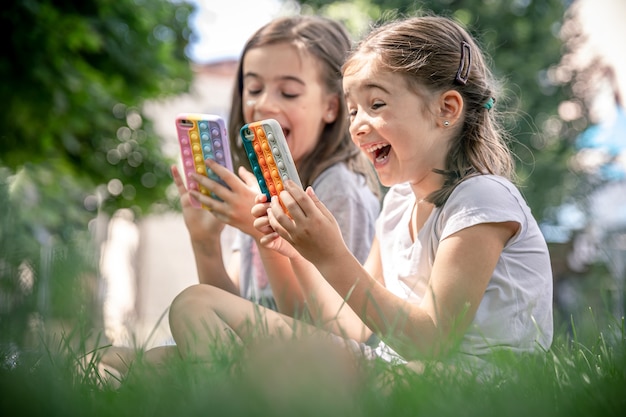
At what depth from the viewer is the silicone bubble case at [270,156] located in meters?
1.75

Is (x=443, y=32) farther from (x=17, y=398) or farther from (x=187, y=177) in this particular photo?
(x=17, y=398)

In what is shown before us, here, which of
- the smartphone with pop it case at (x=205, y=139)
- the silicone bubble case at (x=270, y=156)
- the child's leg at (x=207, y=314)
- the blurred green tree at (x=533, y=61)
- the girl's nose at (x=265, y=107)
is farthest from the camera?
the blurred green tree at (x=533, y=61)

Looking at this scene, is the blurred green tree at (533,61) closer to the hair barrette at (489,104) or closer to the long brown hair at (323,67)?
the long brown hair at (323,67)

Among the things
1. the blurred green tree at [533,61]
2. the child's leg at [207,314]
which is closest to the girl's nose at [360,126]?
the child's leg at [207,314]

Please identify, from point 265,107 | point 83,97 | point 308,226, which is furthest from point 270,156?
point 83,97

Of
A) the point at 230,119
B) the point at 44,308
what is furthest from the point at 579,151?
the point at 44,308

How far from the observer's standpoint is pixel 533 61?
1449 cm

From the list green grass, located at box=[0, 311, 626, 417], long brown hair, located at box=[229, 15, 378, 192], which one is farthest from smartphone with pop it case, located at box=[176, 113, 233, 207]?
green grass, located at box=[0, 311, 626, 417]

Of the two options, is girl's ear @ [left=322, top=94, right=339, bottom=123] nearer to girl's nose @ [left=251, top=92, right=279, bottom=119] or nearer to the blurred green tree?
girl's nose @ [left=251, top=92, right=279, bottom=119]

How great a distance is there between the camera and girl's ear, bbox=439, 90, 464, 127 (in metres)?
1.87

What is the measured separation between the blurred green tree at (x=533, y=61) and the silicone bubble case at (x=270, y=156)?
40.9 ft

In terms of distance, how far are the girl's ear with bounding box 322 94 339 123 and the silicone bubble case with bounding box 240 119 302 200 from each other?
89 cm

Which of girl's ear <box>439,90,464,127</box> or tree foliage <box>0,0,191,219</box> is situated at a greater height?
tree foliage <box>0,0,191,219</box>

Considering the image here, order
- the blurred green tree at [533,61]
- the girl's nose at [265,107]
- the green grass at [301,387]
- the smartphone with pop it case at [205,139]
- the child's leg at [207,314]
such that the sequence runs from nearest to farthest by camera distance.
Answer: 1. the green grass at [301,387]
2. the child's leg at [207,314]
3. the smartphone with pop it case at [205,139]
4. the girl's nose at [265,107]
5. the blurred green tree at [533,61]
